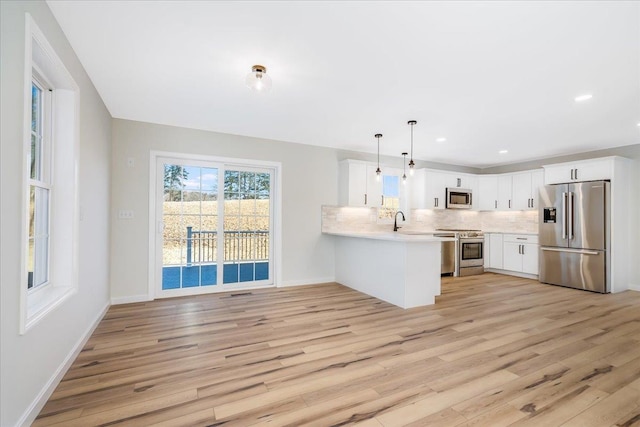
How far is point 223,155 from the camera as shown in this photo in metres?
4.61

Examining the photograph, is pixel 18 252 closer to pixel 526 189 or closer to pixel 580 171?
pixel 580 171

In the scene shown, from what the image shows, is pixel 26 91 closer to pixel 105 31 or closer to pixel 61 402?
pixel 105 31

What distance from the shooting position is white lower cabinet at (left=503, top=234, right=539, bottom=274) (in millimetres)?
5875

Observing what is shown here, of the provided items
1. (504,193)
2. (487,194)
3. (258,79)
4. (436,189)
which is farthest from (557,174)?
(258,79)

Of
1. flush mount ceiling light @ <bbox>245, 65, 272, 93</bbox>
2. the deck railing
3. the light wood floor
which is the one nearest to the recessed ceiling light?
the light wood floor

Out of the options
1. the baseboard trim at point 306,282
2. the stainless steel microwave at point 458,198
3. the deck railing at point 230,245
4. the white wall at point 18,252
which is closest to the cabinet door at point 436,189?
the stainless steel microwave at point 458,198

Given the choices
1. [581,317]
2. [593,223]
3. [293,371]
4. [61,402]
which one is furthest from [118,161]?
[593,223]

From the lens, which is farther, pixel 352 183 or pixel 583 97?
pixel 352 183

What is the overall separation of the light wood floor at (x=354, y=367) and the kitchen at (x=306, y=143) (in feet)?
0.08

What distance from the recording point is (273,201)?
5.05m

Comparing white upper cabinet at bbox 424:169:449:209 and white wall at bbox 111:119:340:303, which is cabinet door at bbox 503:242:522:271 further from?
white wall at bbox 111:119:340:303

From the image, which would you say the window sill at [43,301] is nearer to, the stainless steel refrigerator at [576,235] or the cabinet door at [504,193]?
the stainless steel refrigerator at [576,235]

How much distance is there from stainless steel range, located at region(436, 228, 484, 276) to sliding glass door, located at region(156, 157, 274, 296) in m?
3.61

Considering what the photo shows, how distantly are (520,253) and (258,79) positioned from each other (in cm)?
620
